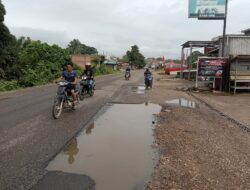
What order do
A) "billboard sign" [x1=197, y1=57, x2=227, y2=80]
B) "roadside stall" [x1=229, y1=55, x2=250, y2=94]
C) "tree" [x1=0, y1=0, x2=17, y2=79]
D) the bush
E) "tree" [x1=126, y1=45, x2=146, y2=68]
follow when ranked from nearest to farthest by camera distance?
"roadside stall" [x1=229, y1=55, x2=250, y2=94] → "billboard sign" [x1=197, y1=57, x2=227, y2=80] → the bush → "tree" [x1=0, y1=0, x2=17, y2=79] → "tree" [x1=126, y1=45, x2=146, y2=68]

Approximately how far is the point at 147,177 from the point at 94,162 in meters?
1.12

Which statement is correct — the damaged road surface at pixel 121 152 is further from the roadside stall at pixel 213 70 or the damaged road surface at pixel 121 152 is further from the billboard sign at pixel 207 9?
the billboard sign at pixel 207 9

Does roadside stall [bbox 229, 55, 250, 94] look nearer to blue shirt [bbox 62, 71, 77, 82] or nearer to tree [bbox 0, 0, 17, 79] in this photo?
blue shirt [bbox 62, 71, 77, 82]

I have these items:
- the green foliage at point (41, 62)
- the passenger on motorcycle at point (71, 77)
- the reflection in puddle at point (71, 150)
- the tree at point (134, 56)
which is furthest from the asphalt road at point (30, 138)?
the tree at point (134, 56)

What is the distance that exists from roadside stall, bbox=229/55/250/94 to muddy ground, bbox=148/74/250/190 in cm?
1020

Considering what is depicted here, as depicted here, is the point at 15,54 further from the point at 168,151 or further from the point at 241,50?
the point at 168,151

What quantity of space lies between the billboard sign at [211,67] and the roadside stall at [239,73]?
2.09ft

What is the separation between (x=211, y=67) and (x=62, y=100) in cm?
1312

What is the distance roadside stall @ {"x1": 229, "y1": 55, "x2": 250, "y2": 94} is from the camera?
19984mm

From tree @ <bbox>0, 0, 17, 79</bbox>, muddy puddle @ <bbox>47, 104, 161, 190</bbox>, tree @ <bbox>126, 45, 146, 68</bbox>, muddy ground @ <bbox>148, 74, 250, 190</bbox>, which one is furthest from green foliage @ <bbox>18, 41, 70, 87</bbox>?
tree @ <bbox>126, 45, 146, 68</bbox>

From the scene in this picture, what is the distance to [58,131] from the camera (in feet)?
26.8

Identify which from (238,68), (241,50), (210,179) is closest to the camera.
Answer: (210,179)

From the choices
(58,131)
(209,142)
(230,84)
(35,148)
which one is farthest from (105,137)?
(230,84)

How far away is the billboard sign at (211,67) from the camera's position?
20828 mm
